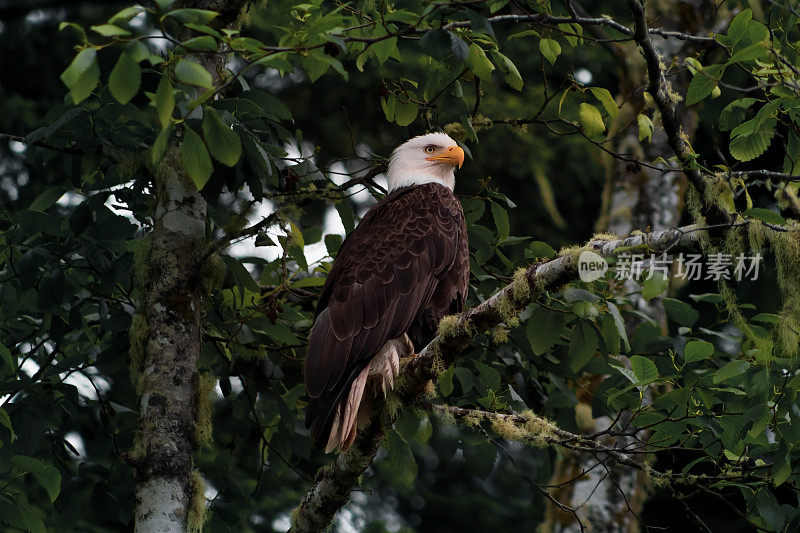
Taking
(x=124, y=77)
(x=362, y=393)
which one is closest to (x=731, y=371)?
(x=362, y=393)

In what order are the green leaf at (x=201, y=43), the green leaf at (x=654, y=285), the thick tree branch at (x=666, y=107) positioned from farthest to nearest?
the thick tree branch at (x=666, y=107), the green leaf at (x=654, y=285), the green leaf at (x=201, y=43)

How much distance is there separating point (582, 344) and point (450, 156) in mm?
1580

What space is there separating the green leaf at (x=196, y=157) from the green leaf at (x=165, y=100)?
0.73 feet

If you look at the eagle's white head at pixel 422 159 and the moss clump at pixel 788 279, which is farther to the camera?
the eagle's white head at pixel 422 159

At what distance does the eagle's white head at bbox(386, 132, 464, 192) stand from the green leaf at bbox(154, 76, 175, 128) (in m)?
2.42

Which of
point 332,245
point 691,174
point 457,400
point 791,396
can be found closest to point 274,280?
point 332,245

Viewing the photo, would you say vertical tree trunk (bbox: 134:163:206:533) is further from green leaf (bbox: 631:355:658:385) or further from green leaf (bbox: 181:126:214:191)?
green leaf (bbox: 631:355:658:385)

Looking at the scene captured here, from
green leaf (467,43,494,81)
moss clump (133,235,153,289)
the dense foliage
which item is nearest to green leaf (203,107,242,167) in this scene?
the dense foliage

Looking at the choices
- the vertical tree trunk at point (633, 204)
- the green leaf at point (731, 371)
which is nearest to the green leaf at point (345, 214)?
the green leaf at point (731, 371)

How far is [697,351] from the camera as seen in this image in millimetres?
2865

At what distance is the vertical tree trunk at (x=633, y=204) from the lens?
5293 millimetres

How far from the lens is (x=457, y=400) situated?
3723 mm

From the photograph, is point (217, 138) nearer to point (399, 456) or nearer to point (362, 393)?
point (362, 393)

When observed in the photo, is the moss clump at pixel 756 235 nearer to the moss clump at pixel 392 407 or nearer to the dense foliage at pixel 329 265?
the dense foliage at pixel 329 265
